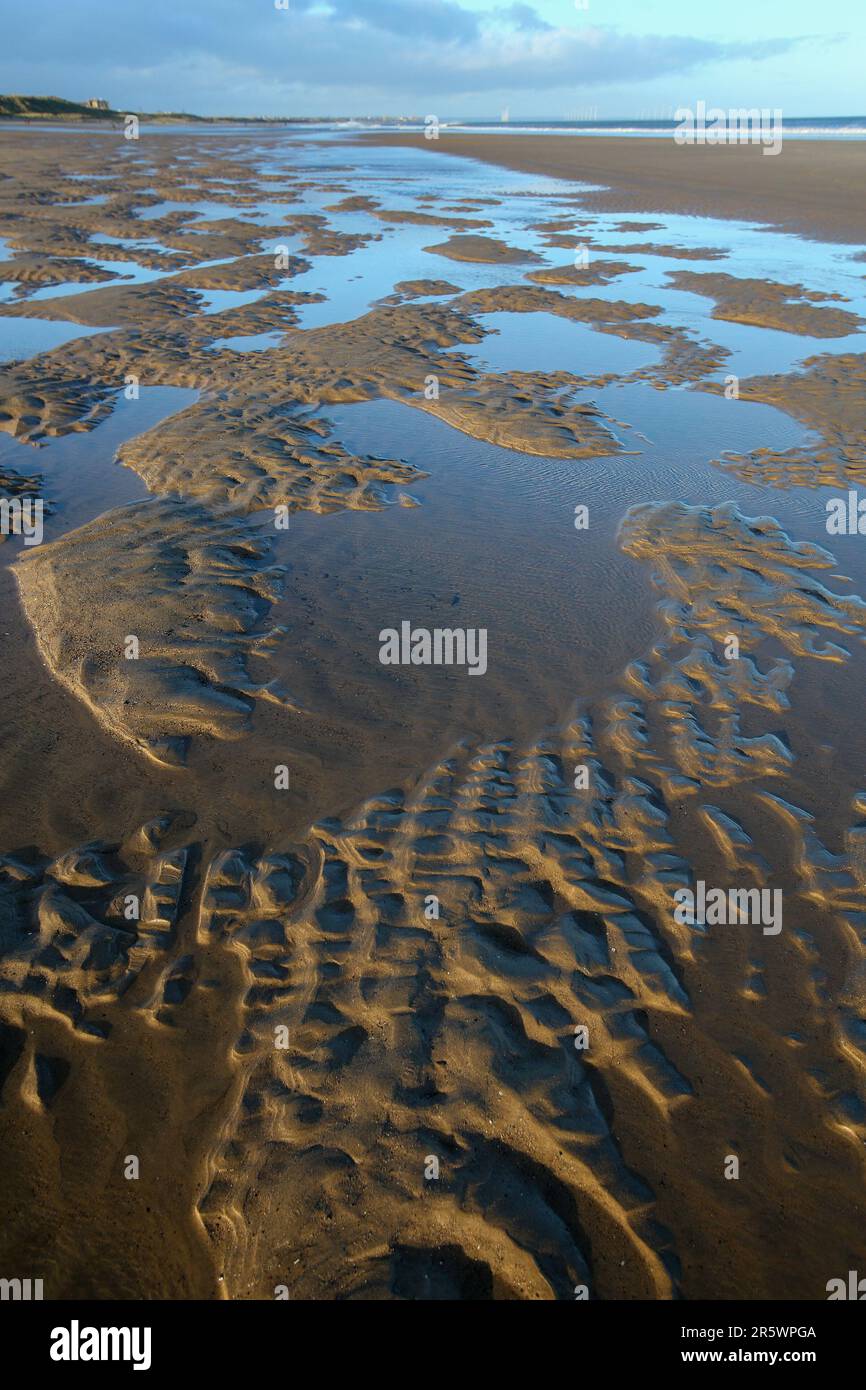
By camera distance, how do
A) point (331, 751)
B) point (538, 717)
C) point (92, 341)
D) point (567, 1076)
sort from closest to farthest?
1. point (567, 1076)
2. point (331, 751)
3. point (538, 717)
4. point (92, 341)

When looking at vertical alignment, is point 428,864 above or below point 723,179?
below

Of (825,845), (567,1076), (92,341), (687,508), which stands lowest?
(567,1076)

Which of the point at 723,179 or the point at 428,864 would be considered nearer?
the point at 428,864

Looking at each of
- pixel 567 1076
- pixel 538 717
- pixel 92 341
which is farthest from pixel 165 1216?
pixel 92 341

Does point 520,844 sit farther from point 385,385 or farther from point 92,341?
point 92,341
